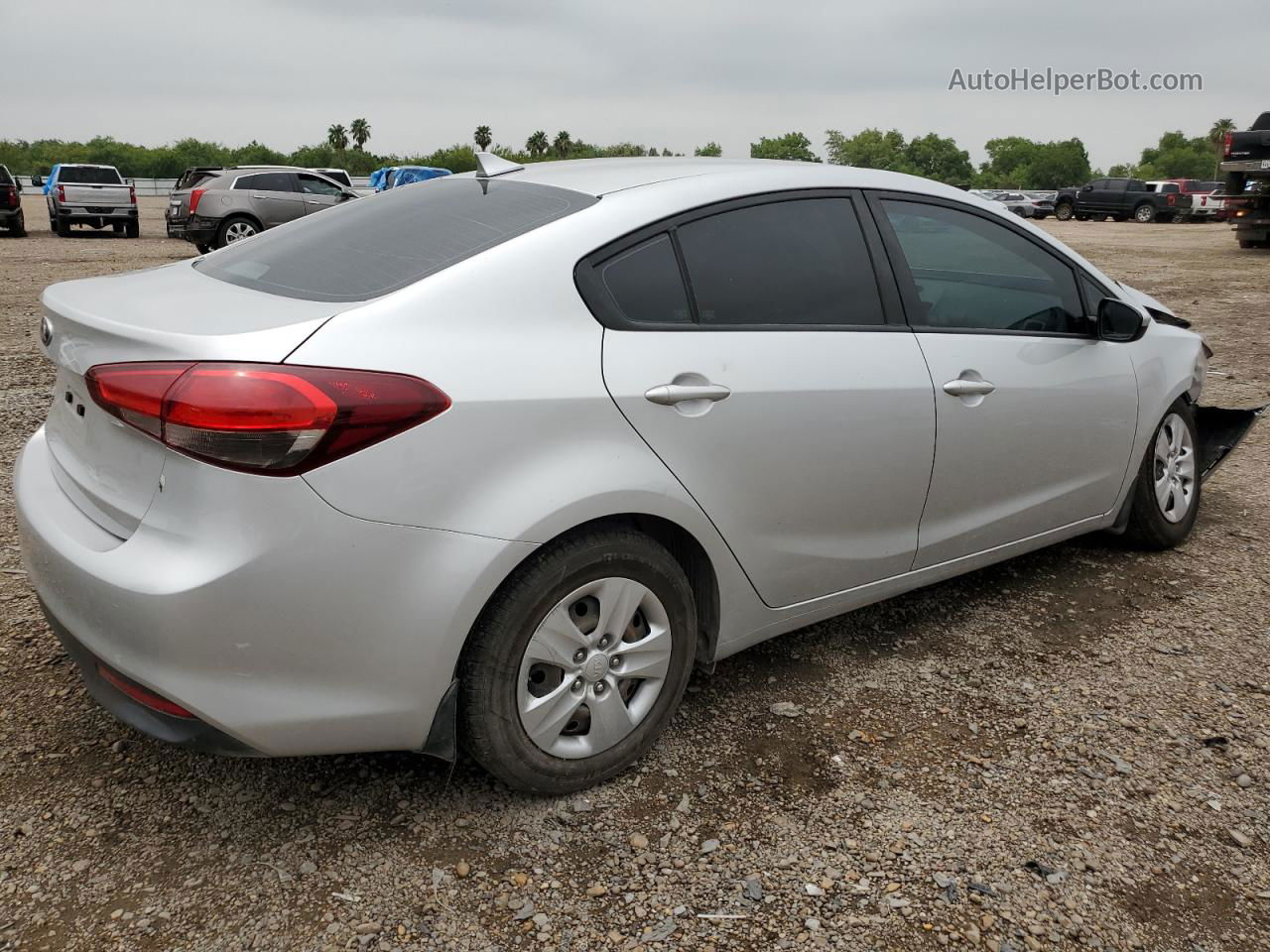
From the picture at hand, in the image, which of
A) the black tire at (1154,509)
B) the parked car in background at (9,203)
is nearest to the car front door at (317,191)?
the parked car in background at (9,203)

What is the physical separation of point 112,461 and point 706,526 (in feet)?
4.60

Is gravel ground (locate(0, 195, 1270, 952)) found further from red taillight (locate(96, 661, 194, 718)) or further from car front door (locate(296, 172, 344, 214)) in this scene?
car front door (locate(296, 172, 344, 214))

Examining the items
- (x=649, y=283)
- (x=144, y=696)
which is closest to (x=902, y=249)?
(x=649, y=283)

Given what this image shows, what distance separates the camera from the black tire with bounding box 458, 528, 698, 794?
7.90 feet

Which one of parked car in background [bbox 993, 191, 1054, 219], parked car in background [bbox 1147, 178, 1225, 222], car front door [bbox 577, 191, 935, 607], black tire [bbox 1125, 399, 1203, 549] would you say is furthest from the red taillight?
parked car in background [bbox 993, 191, 1054, 219]

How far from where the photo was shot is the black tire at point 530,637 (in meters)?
2.41

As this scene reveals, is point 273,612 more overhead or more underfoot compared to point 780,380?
more underfoot

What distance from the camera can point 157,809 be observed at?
2633mm

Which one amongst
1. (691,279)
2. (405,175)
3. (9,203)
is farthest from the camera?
(405,175)

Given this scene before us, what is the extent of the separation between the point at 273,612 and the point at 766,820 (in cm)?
131

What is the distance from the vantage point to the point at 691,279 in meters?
2.80

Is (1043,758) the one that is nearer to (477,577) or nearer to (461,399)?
(477,577)

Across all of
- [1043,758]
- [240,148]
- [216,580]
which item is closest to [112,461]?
[216,580]

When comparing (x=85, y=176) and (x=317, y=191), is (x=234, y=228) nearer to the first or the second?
(x=317, y=191)
